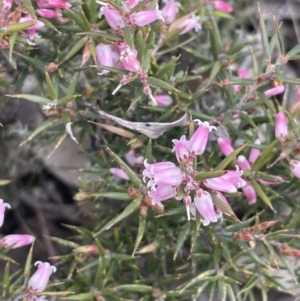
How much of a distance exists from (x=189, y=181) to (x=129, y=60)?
376 millimetres

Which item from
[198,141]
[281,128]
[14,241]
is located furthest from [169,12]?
[14,241]

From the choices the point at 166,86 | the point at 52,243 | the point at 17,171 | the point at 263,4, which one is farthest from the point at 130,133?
the point at 263,4

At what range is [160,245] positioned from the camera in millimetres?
1476

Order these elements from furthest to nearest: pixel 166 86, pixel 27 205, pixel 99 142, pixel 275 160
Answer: pixel 27 205 < pixel 99 142 < pixel 275 160 < pixel 166 86

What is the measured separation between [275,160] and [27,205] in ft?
4.16

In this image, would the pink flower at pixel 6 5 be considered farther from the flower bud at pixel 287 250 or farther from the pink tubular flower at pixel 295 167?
the flower bud at pixel 287 250

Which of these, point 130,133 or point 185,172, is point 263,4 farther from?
point 185,172

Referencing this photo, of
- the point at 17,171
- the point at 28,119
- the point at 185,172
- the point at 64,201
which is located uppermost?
the point at 185,172

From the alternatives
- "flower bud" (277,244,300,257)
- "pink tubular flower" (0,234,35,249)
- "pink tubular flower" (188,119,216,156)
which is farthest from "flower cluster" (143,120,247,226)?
"pink tubular flower" (0,234,35,249)

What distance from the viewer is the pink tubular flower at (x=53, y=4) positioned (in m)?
1.29

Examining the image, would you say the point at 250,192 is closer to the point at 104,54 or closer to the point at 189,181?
the point at 189,181

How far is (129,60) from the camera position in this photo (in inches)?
48.8

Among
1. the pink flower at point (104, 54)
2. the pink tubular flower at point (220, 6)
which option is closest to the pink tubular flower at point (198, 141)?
the pink flower at point (104, 54)

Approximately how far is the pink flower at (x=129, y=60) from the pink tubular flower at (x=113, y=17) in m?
0.08
